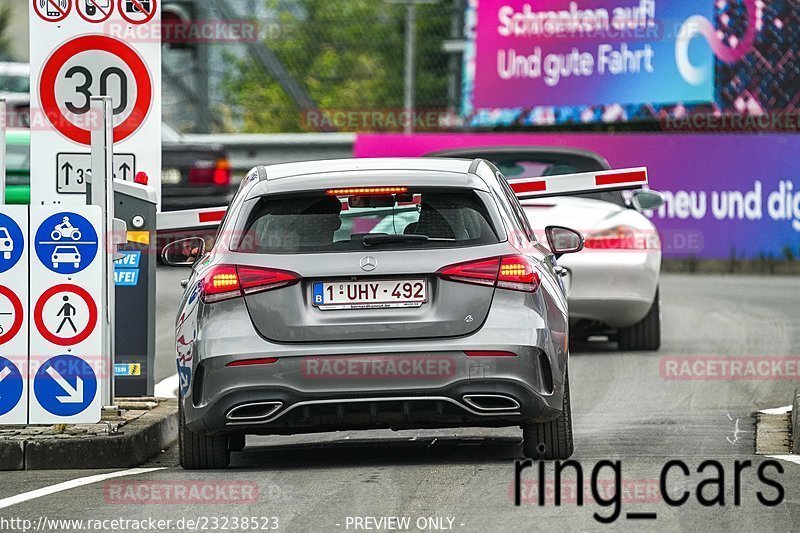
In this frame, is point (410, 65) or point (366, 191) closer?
point (366, 191)

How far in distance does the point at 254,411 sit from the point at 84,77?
134 inches

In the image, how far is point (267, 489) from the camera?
321 inches

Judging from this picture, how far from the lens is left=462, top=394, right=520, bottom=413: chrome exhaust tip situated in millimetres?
8477

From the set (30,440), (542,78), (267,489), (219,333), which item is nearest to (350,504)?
(267,489)

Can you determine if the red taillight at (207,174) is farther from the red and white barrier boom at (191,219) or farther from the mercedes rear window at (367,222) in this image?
the mercedes rear window at (367,222)

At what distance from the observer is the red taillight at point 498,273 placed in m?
8.46

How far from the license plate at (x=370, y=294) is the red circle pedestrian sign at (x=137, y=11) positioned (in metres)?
3.38

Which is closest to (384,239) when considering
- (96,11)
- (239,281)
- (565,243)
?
(239,281)

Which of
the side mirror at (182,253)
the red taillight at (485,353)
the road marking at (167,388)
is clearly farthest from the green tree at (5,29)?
the red taillight at (485,353)

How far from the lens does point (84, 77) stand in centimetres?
1123

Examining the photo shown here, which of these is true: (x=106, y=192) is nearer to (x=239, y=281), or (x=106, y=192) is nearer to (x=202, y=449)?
(x=202, y=449)

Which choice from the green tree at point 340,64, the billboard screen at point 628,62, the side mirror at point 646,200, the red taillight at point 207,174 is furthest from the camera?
the green tree at point 340,64

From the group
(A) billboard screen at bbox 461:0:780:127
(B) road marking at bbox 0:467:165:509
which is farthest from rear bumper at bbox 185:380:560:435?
(A) billboard screen at bbox 461:0:780:127

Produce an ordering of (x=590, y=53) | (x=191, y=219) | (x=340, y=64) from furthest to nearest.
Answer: (x=340, y=64), (x=590, y=53), (x=191, y=219)
